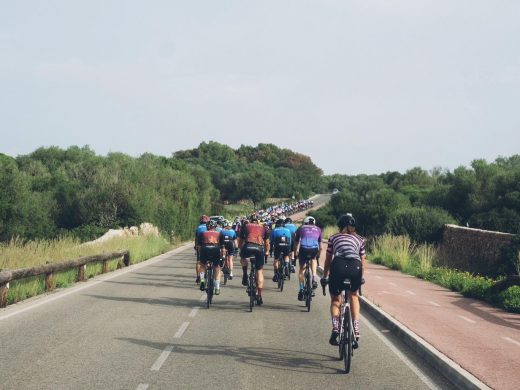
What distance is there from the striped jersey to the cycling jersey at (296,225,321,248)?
6.08 meters

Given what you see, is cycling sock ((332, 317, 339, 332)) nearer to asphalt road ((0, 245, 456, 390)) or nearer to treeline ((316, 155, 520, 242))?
asphalt road ((0, 245, 456, 390))

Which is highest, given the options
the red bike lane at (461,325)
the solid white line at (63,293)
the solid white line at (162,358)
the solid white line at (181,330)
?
the red bike lane at (461,325)

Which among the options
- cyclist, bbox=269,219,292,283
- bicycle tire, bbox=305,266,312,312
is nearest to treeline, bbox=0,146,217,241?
cyclist, bbox=269,219,292,283

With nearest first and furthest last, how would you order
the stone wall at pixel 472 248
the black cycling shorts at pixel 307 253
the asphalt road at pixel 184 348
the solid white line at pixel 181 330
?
the asphalt road at pixel 184 348 → the solid white line at pixel 181 330 → the black cycling shorts at pixel 307 253 → the stone wall at pixel 472 248

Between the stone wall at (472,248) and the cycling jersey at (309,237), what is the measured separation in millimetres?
10383

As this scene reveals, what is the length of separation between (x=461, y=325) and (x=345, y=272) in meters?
4.91

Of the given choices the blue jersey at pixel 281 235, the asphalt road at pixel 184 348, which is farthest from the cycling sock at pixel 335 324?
the blue jersey at pixel 281 235

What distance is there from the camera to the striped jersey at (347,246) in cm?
859

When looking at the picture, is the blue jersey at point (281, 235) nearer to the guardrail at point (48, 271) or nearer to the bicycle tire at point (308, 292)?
the bicycle tire at point (308, 292)

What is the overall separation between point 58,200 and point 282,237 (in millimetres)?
37685

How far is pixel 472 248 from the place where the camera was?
26.5m

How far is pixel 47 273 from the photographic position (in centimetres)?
1648

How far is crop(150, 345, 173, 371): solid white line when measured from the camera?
322 inches

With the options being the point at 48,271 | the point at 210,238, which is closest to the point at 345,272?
the point at 210,238
